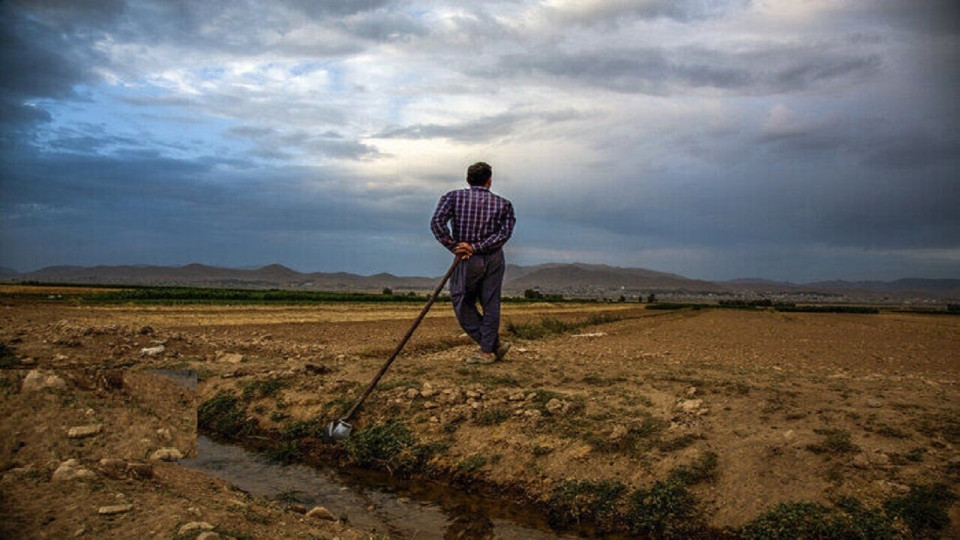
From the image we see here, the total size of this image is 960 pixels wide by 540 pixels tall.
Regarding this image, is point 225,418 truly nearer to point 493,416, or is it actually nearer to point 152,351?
point 493,416

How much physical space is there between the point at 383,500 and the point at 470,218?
13.1 feet

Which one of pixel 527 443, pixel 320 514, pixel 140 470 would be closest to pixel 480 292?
pixel 527 443

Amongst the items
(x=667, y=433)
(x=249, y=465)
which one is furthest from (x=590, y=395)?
(x=249, y=465)

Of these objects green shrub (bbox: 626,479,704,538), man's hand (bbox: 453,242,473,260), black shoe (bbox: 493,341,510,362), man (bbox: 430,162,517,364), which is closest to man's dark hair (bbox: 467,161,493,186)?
man (bbox: 430,162,517,364)

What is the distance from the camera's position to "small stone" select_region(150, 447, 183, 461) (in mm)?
4852

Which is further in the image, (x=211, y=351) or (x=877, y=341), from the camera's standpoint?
(x=877, y=341)

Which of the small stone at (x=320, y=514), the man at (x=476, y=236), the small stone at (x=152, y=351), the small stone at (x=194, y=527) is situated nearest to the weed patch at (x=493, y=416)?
the man at (x=476, y=236)

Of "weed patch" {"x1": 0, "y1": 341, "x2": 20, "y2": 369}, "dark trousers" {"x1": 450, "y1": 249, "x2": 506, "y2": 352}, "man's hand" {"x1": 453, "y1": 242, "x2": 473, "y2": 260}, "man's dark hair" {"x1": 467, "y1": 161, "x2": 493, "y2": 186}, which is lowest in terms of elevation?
"weed patch" {"x1": 0, "y1": 341, "x2": 20, "y2": 369}

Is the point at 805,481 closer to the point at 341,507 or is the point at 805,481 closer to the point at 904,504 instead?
the point at 904,504

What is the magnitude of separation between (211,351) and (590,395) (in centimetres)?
749

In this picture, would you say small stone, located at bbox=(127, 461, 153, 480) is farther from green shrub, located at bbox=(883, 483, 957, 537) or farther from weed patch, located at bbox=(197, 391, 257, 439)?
green shrub, located at bbox=(883, 483, 957, 537)

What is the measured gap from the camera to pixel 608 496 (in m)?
5.06

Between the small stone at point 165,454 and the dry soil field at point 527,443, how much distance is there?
0.13ft

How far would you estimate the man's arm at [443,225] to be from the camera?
8211 mm
